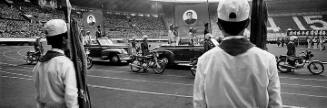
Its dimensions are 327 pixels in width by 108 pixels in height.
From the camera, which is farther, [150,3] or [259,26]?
[150,3]

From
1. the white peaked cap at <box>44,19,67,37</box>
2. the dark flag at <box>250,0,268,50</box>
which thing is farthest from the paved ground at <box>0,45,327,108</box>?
the white peaked cap at <box>44,19,67,37</box>

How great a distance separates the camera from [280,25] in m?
45.0

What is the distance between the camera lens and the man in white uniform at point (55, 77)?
2.31 metres

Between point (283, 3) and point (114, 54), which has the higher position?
point (283, 3)

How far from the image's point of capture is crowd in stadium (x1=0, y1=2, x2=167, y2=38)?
3100 centimetres

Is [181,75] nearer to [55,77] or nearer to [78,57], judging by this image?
[78,57]

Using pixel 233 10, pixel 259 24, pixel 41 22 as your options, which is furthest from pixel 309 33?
pixel 233 10

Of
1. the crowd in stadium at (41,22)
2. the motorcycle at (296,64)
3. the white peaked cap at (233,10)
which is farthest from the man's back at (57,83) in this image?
the crowd in stadium at (41,22)

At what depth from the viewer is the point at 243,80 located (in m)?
1.51

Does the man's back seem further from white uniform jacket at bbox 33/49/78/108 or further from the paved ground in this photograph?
the paved ground

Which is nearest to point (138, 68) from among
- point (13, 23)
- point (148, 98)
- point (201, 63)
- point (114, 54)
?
point (114, 54)

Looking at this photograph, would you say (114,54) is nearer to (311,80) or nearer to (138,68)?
(138,68)

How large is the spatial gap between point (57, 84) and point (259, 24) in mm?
2135

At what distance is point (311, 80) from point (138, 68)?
6767 millimetres
